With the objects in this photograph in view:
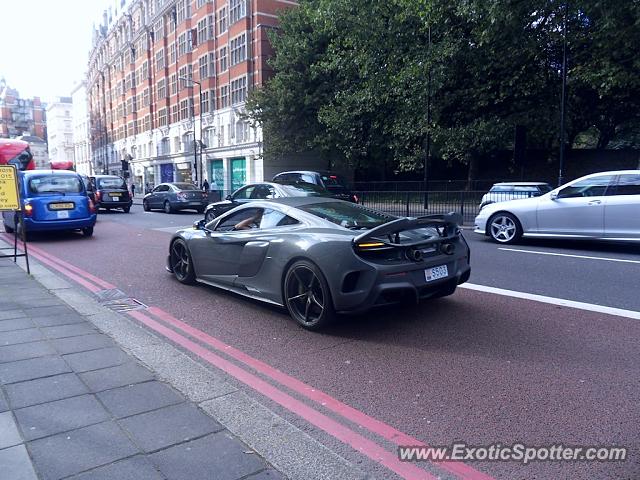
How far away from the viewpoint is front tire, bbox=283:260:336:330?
15.8 ft

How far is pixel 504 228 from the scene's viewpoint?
11281mm

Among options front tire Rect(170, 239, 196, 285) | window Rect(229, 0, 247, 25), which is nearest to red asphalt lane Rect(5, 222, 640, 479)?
front tire Rect(170, 239, 196, 285)

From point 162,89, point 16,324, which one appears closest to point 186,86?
point 162,89

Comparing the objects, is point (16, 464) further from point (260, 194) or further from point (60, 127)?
point (60, 127)

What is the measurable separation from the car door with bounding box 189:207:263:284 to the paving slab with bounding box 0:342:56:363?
2.21 m

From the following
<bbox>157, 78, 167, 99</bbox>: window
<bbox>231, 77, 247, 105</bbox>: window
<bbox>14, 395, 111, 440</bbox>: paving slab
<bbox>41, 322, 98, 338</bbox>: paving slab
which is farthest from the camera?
<bbox>157, 78, 167, 99</bbox>: window

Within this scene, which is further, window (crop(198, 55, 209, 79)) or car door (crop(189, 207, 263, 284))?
window (crop(198, 55, 209, 79))

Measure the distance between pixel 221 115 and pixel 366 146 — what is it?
59.4 ft

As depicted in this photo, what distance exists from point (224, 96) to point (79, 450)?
42051mm

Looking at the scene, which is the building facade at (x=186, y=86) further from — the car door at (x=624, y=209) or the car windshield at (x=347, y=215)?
the car windshield at (x=347, y=215)

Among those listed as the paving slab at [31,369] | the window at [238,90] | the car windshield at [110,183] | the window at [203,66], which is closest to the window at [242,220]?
the paving slab at [31,369]

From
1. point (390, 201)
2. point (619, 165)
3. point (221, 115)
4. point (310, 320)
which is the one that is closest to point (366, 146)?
point (390, 201)

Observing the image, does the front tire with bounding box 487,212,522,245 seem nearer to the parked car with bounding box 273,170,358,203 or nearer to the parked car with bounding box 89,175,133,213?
the parked car with bounding box 273,170,358,203

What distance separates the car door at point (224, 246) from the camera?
6012 millimetres
